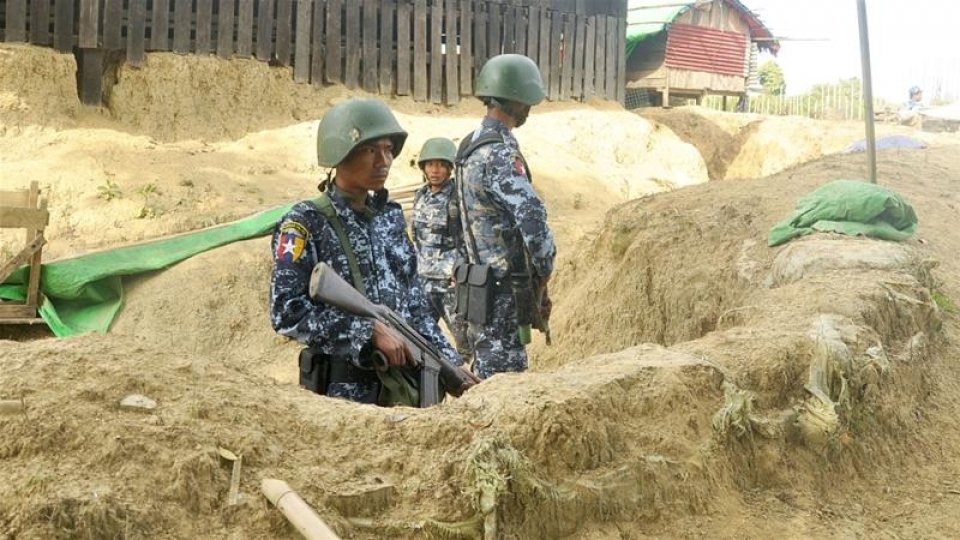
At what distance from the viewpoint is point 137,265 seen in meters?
9.95

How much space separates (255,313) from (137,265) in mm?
1198

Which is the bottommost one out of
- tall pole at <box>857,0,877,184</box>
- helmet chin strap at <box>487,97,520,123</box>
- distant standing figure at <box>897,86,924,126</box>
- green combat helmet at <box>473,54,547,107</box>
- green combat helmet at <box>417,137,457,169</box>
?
green combat helmet at <box>417,137,457,169</box>

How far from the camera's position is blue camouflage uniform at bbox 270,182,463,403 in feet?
11.8

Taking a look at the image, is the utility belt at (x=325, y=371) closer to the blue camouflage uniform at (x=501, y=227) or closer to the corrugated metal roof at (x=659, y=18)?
the blue camouflage uniform at (x=501, y=227)

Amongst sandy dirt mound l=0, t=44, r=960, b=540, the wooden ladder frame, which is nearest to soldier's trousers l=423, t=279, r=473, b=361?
sandy dirt mound l=0, t=44, r=960, b=540

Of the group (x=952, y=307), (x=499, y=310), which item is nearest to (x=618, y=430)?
(x=499, y=310)

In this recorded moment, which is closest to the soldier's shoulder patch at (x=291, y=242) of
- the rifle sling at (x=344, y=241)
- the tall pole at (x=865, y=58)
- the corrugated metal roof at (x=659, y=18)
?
the rifle sling at (x=344, y=241)

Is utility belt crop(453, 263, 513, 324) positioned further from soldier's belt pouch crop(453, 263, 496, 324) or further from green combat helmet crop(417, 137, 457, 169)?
green combat helmet crop(417, 137, 457, 169)

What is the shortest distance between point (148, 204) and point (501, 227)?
668 cm

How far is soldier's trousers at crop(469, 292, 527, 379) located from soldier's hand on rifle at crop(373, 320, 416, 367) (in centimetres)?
180

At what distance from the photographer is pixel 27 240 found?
927cm

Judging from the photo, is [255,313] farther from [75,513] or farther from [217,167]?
[75,513]

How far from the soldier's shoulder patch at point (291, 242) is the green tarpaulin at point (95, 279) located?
5.95m

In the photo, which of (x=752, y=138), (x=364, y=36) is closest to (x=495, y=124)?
(x=364, y=36)
